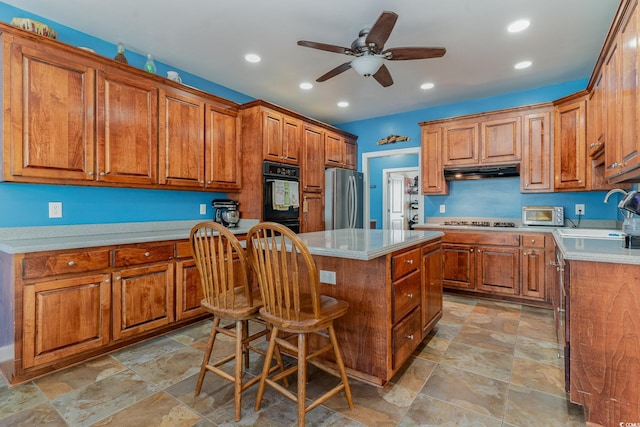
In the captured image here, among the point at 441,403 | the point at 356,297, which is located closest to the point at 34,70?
the point at 356,297

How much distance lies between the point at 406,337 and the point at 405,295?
0.29 metres

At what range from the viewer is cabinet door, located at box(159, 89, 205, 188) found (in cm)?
305

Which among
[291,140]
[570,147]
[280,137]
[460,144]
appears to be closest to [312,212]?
[291,140]

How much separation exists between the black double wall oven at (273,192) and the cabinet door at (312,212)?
16 centimetres

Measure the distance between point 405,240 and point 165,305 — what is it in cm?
213

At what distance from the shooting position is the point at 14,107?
2150 mm

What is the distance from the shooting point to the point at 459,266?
4.01 m

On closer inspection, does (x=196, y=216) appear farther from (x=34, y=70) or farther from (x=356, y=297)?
(x=356, y=297)

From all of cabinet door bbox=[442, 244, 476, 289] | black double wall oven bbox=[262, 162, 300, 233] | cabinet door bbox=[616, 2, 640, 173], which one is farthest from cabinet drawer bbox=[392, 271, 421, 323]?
black double wall oven bbox=[262, 162, 300, 233]

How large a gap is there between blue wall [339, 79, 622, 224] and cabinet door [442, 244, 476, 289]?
78cm

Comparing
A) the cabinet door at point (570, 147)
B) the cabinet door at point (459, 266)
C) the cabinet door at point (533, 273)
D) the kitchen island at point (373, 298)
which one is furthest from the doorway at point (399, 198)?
the kitchen island at point (373, 298)

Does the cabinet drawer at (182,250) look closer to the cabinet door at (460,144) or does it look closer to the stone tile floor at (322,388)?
the stone tile floor at (322,388)

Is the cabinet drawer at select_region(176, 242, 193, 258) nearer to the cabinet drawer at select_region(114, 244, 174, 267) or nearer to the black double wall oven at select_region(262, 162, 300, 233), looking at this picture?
the cabinet drawer at select_region(114, 244, 174, 267)

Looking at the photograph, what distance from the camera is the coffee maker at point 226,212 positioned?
12.0 feet
